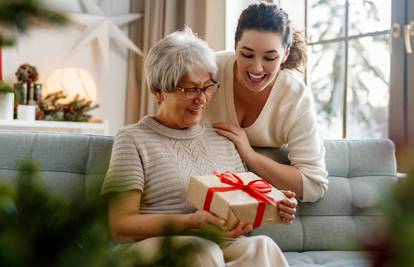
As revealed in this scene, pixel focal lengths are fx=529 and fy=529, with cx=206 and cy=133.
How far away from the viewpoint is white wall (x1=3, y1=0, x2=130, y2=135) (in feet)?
12.4

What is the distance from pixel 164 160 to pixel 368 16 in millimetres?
1821

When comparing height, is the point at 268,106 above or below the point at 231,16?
below

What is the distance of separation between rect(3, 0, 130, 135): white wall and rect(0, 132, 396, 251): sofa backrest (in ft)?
6.83

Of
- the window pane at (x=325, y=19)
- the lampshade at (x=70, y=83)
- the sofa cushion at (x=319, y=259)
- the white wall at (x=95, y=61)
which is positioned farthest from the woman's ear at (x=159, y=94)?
the white wall at (x=95, y=61)

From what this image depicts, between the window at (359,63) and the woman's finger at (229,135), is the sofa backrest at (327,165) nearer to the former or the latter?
the woman's finger at (229,135)

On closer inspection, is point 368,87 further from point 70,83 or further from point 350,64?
point 70,83

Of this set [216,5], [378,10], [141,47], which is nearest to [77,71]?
[141,47]

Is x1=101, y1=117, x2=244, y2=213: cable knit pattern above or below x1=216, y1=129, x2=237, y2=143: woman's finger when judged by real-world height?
below

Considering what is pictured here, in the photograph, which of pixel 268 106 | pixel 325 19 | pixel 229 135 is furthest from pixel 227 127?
pixel 325 19

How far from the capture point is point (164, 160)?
160cm

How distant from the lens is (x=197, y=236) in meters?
0.35

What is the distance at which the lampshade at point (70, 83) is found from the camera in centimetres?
359

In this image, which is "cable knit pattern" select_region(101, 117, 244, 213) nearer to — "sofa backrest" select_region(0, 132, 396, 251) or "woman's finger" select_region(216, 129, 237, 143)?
"woman's finger" select_region(216, 129, 237, 143)

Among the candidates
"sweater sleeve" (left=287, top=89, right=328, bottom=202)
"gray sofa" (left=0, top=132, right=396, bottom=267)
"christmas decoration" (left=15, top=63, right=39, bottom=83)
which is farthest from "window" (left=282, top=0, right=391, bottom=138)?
"christmas decoration" (left=15, top=63, right=39, bottom=83)
